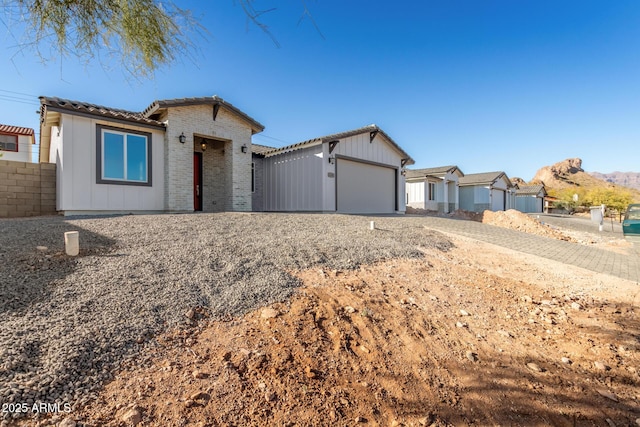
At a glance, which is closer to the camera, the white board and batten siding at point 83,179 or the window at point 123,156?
the white board and batten siding at point 83,179

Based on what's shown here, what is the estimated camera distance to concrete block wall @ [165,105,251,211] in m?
9.46

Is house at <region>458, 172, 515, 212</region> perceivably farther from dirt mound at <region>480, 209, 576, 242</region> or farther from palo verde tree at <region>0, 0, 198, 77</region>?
palo verde tree at <region>0, 0, 198, 77</region>

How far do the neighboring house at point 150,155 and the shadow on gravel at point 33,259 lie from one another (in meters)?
3.43

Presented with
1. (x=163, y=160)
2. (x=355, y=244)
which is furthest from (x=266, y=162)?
(x=355, y=244)

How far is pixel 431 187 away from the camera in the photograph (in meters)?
24.4

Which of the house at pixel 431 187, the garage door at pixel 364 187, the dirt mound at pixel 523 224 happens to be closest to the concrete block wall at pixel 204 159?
the garage door at pixel 364 187

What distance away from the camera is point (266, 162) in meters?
14.5

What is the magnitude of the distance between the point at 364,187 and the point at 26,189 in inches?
486

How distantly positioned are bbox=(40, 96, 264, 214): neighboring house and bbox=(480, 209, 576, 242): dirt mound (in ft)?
40.5

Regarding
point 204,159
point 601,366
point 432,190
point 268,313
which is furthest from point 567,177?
point 268,313

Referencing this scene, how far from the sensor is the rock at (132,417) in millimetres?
1679

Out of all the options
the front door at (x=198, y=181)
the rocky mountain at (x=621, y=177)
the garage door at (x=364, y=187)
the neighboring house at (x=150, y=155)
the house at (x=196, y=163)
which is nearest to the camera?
the neighboring house at (x=150, y=155)

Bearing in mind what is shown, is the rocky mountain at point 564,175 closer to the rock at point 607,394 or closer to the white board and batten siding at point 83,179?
the rock at point 607,394

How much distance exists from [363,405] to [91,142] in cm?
993
